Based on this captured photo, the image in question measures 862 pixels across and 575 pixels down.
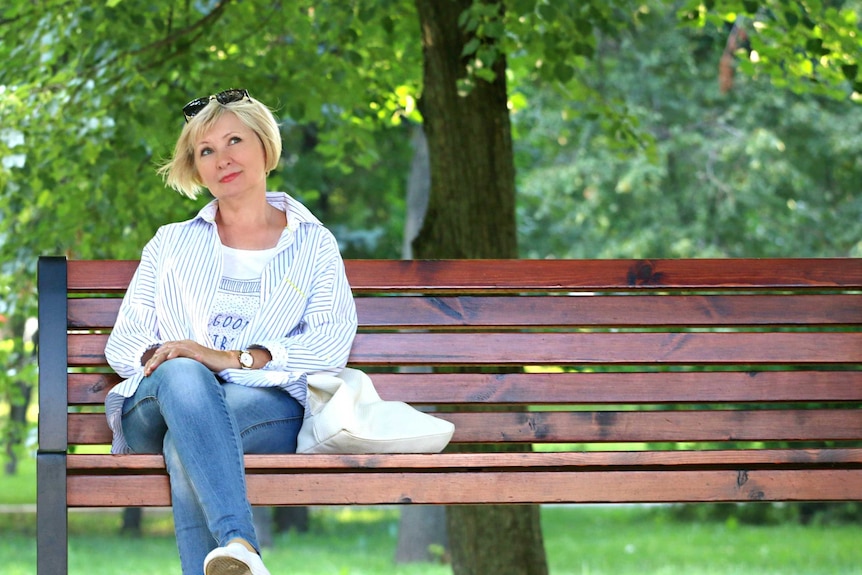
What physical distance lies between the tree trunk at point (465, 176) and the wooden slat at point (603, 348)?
4.77 ft

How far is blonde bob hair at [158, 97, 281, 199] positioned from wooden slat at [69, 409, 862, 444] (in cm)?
103

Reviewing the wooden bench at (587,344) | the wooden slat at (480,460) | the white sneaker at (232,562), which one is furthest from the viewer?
the wooden bench at (587,344)

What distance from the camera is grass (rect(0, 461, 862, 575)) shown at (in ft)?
35.3

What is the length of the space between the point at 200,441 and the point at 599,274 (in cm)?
153

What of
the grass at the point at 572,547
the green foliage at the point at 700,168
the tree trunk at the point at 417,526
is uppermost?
the green foliage at the point at 700,168

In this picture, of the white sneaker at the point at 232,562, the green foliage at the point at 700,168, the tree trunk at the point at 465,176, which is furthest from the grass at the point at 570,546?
the white sneaker at the point at 232,562

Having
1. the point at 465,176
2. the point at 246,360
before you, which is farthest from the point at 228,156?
the point at 465,176

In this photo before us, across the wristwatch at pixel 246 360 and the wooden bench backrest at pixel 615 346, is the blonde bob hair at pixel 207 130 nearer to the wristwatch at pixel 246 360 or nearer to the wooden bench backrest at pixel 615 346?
the wooden bench backrest at pixel 615 346

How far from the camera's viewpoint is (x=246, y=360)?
3711 millimetres

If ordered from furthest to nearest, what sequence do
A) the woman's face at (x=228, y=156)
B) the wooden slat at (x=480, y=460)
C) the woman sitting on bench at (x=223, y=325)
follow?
the woman's face at (x=228, y=156)
the wooden slat at (x=480, y=460)
the woman sitting on bench at (x=223, y=325)

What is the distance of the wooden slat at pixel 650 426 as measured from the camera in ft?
13.8

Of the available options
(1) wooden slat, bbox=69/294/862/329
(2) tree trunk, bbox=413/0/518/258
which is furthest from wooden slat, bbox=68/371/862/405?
(2) tree trunk, bbox=413/0/518/258

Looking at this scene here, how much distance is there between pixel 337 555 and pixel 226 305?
876cm

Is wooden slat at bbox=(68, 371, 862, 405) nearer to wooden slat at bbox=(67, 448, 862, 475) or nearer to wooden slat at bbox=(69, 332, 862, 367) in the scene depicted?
wooden slat at bbox=(69, 332, 862, 367)
